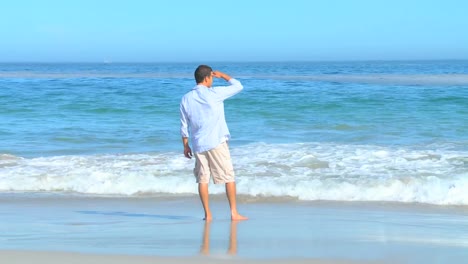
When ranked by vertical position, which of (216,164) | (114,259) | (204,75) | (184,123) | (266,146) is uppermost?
(204,75)

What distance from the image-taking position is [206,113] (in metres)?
6.41

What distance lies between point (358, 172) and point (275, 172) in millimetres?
1015

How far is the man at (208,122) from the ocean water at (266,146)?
1.78 meters

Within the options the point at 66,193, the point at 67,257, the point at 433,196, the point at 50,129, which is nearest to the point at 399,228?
the point at 433,196

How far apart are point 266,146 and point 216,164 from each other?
5062 mm

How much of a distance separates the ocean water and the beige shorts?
1.72 meters

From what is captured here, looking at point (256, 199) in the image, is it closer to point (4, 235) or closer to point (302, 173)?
point (302, 173)

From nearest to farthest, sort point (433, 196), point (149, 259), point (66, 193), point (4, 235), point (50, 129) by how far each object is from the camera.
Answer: point (149, 259)
point (4, 235)
point (433, 196)
point (66, 193)
point (50, 129)

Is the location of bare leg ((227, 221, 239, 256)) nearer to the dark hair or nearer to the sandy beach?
the sandy beach

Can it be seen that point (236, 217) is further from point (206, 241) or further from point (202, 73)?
point (202, 73)

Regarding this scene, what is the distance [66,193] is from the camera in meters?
8.73

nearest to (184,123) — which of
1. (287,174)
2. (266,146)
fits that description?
(287,174)

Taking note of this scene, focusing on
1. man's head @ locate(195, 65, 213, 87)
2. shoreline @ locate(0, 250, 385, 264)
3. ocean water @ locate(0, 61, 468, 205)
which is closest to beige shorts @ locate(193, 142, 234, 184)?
man's head @ locate(195, 65, 213, 87)

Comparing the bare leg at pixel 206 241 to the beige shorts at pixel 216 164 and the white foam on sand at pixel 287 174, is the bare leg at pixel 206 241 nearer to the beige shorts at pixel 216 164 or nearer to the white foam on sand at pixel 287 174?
the beige shorts at pixel 216 164
